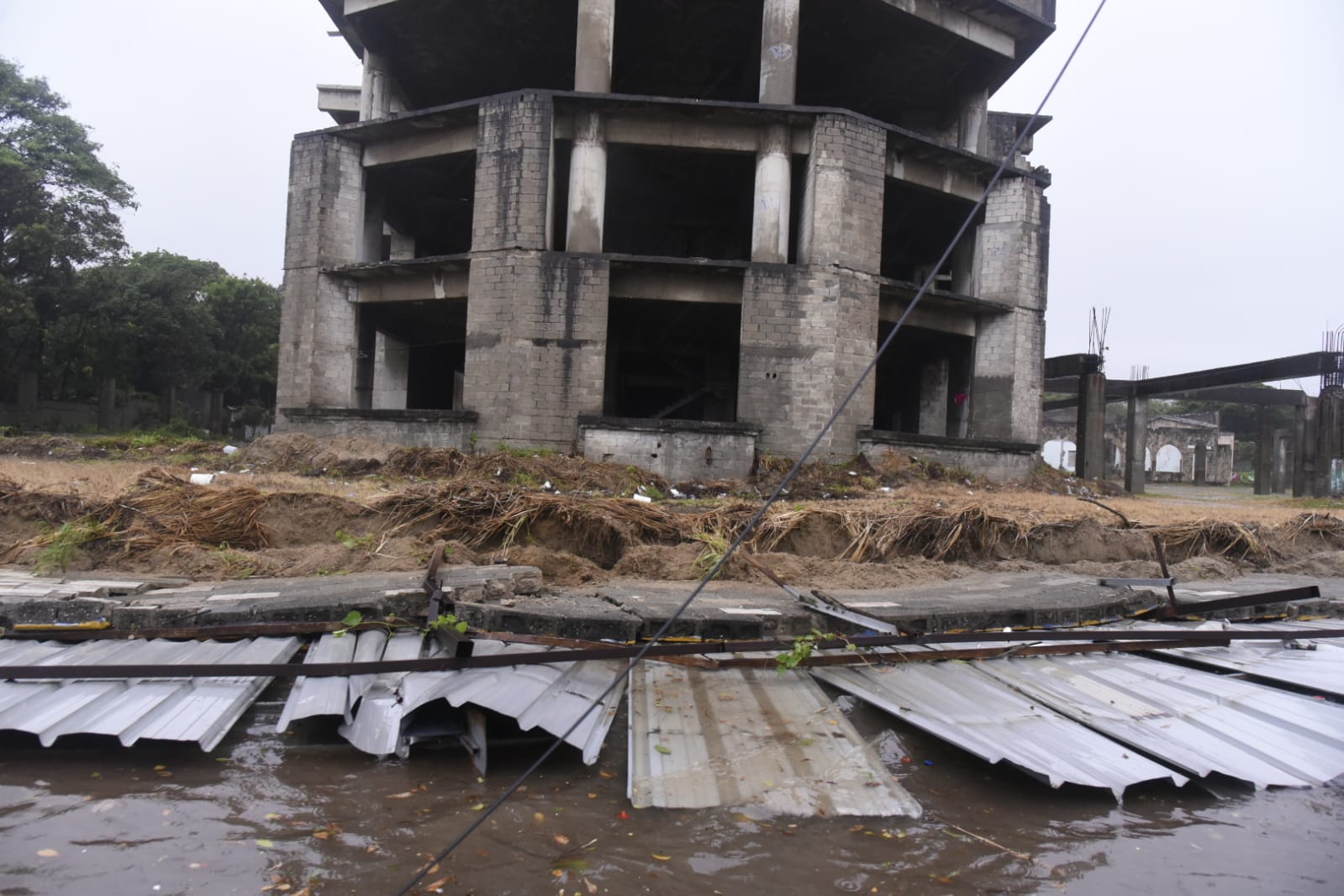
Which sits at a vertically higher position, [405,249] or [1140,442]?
[405,249]

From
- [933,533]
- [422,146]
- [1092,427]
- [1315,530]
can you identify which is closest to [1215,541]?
[1315,530]

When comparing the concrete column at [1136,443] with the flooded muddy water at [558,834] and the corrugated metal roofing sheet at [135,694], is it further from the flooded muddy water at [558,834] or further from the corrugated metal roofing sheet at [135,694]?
the corrugated metal roofing sheet at [135,694]

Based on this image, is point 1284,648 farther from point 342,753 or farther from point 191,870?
point 191,870

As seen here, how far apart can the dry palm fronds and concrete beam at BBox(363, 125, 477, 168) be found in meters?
14.0

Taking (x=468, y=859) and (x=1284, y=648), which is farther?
(x=1284, y=648)

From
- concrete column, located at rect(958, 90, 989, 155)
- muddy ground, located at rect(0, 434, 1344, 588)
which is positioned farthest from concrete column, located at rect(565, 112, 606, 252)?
concrete column, located at rect(958, 90, 989, 155)

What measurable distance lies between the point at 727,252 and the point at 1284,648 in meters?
15.6

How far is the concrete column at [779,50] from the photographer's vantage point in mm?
13453

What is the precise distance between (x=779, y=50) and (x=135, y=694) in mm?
13833

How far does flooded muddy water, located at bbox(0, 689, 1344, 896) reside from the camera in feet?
7.70

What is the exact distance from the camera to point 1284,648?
4.79 meters

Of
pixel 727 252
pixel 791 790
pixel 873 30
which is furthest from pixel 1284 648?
pixel 727 252

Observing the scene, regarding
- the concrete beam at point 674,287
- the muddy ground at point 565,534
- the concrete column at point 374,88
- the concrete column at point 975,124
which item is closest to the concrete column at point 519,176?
the concrete beam at point 674,287

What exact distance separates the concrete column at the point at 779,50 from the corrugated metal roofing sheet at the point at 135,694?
1276 centimetres
